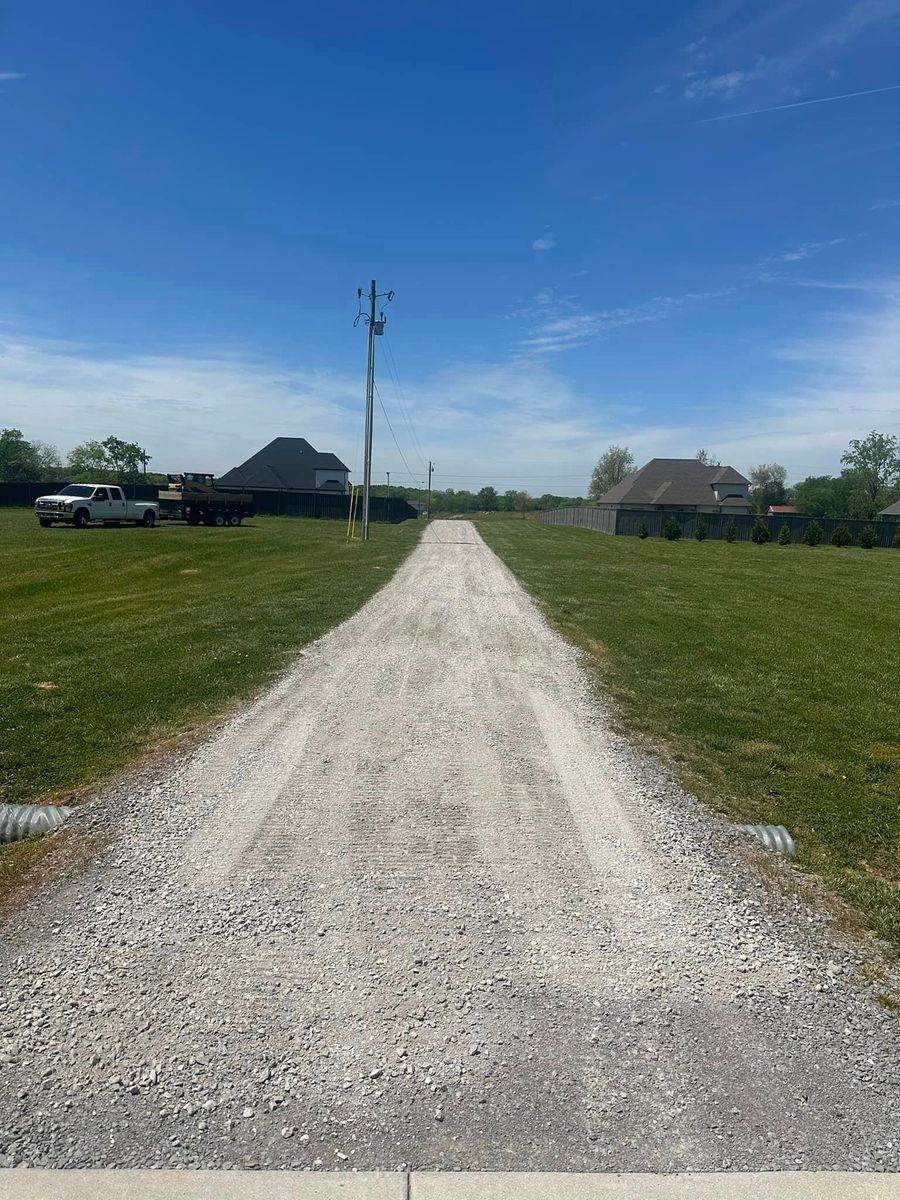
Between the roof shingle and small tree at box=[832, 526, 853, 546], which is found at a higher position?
the roof shingle

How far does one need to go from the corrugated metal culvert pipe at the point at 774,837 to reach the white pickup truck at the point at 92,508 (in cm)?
2917

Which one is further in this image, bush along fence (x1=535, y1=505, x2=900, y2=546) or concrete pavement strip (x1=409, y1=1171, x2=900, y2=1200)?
bush along fence (x1=535, y1=505, x2=900, y2=546)

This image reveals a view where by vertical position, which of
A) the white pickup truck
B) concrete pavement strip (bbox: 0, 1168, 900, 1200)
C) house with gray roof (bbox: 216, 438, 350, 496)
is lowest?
concrete pavement strip (bbox: 0, 1168, 900, 1200)

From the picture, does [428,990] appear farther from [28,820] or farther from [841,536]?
[841,536]

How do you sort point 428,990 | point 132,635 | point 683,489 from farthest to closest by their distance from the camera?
point 683,489 < point 132,635 < point 428,990

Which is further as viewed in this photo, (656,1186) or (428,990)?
(428,990)

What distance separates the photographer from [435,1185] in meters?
2.35

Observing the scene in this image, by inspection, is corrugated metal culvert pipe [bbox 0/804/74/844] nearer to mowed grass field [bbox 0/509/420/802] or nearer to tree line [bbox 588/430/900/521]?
mowed grass field [bbox 0/509/420/802]

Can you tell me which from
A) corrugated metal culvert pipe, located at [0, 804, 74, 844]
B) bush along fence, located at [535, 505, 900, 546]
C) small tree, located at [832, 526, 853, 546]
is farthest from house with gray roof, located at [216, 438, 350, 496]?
corrugated metal culvert pipe, located at [0, 804, 74, 844]

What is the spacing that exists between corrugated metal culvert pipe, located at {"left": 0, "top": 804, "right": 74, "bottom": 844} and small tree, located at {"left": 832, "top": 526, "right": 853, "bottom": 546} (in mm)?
45062

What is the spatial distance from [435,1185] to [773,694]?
7114 millimetres

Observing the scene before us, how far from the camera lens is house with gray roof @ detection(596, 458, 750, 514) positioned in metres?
58.3

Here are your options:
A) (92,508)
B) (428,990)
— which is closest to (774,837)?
(428,990)

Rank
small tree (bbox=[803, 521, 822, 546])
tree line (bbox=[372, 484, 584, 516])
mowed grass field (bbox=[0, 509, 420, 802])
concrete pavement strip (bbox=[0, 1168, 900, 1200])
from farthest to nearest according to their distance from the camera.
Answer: tree line (bbox=[372, 484, 584, 516]), small tree (bbox=[803, 521, 822, 546]), mowed grass field (bbox=[0, 509, 420, 802]), concrete pavement strip (bbox=[0, 1168, 900, 1200])
